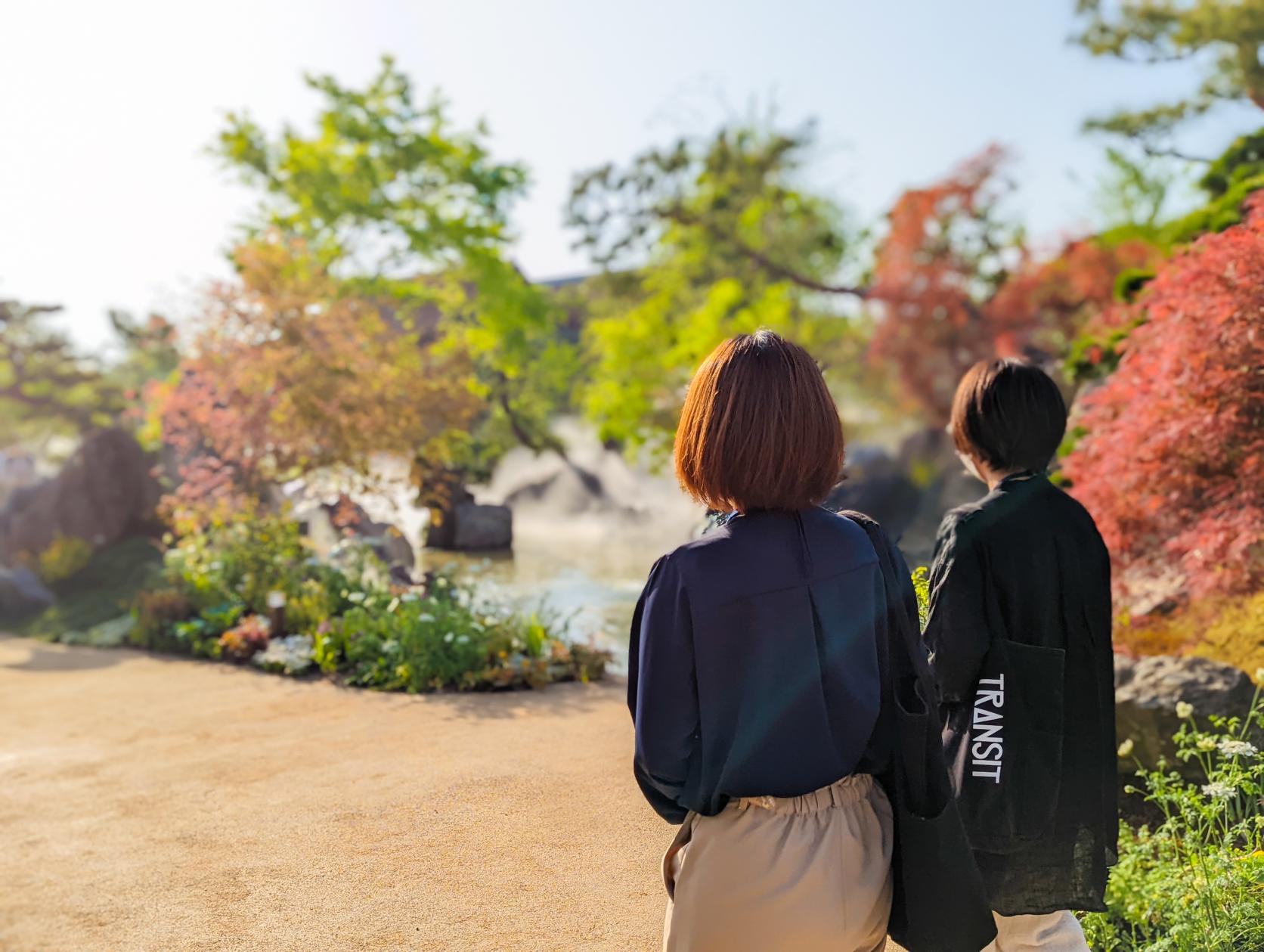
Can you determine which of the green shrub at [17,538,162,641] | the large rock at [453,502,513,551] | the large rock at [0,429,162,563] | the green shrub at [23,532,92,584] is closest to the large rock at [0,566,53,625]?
the green shrub at [17,538,162,641]

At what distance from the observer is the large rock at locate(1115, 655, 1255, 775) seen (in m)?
4.52

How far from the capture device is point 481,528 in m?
16.5

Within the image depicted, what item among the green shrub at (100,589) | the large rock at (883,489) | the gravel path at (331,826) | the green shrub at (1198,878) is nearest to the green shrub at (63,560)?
the green shrub at (100,589)

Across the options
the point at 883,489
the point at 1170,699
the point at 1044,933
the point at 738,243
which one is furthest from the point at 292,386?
the point at 738,243

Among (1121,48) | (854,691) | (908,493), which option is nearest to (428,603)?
(854,691)

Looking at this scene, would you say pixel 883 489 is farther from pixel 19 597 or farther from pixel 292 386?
pixel 19 597

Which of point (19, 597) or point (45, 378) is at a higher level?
point (45, 378)

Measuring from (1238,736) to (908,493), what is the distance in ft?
47.5

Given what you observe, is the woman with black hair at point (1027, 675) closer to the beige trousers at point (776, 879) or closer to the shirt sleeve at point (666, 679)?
the beige trousers at point (776, 879)

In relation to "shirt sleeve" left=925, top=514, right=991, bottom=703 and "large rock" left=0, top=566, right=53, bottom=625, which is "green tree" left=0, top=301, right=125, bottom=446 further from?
"shirt sleeve" left=925, top=514, right=991, bottom=703

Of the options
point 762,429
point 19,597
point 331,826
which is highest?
point 762,429

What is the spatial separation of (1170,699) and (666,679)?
3.76 m

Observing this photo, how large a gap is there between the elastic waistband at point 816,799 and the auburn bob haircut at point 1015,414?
3.48ft

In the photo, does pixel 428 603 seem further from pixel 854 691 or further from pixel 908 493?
pixel 908 493
